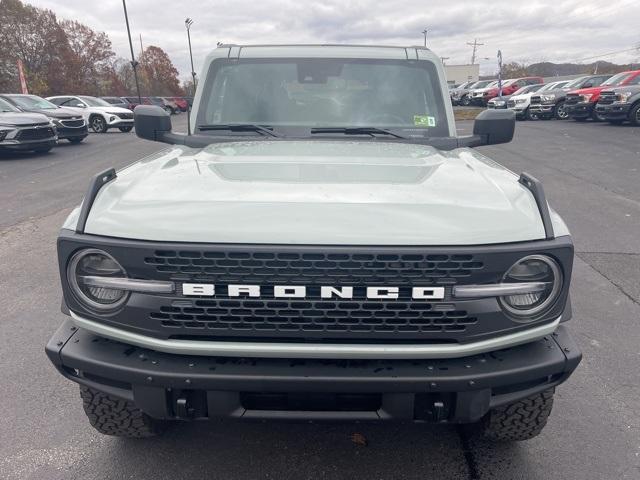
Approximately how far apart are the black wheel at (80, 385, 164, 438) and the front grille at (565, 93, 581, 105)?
75.0 feet

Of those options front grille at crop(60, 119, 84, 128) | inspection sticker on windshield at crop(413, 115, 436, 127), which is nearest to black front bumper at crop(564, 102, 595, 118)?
front grille at crop(60, 119, 84, 128)

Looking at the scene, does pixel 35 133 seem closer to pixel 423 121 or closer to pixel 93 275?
pixel 423 121

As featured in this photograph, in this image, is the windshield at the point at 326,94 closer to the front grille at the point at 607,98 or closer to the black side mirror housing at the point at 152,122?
Answer: the black side mirror housing at the point at 152,122

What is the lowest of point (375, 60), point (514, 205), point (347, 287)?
point (347, 287)

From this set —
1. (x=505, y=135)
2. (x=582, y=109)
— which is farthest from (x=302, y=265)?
(x=582, y=109)

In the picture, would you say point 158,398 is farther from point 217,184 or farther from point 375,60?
point 375,60

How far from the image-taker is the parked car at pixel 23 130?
42.2 ft

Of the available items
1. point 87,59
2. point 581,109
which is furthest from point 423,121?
point 87,59

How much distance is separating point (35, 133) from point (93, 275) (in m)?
13.2

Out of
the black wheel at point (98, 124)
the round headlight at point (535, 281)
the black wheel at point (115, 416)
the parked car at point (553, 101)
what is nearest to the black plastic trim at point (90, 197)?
the black wheel at point (115, 416)

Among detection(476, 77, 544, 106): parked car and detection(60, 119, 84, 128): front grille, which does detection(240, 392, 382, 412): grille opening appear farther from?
detection(476, 77, 544, 106): parked car

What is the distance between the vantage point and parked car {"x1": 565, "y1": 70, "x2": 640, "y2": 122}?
1961 cm

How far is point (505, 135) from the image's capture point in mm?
3477

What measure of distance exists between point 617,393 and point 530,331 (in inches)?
61.1
